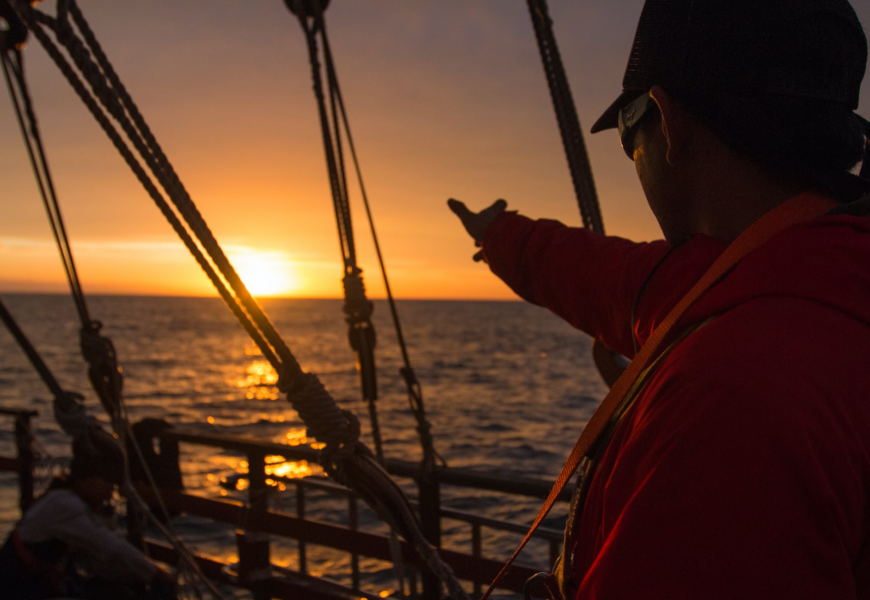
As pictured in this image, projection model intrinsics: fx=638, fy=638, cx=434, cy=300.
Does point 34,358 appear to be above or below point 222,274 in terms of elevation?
below

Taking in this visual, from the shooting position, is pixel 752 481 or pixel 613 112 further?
pixel 613 112

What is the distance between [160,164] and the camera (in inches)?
80.0

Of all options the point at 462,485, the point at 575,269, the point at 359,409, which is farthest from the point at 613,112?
the point at 359,409

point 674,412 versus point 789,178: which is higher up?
point 789,178

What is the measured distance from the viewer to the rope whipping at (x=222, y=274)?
193 cm

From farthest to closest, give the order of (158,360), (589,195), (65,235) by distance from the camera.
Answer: (158,360) → (65,235) → (589,195)

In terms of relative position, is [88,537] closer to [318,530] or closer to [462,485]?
[318,530]

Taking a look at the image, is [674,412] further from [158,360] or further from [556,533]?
[158,360]

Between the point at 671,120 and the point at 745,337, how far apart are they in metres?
0.39

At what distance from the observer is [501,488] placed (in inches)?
107

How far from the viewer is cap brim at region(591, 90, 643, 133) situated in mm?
1012

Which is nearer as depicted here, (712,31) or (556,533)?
(712,31)

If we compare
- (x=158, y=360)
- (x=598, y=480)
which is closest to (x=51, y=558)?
(x=598, y=480)

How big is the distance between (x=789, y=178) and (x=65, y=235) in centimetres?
323
